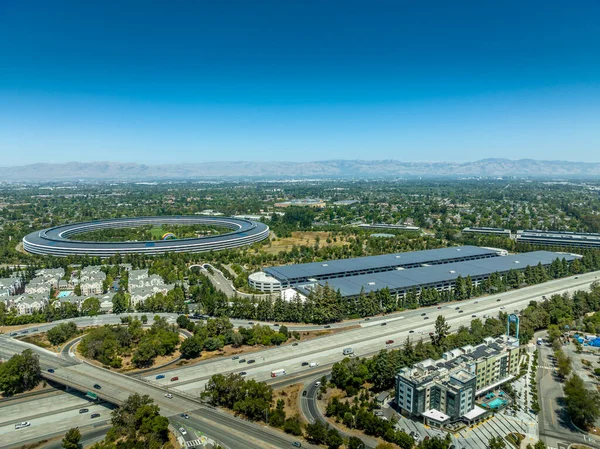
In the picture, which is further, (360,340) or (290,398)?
(360,340)

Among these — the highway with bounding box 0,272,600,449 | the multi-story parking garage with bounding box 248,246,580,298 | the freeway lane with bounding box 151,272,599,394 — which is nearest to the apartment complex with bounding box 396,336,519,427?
the highway with bounding box 0,272,600,449

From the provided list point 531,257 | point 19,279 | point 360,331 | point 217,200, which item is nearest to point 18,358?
point 360,331

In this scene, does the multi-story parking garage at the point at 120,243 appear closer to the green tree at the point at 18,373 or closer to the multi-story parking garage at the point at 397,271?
the multi-story parking garage at the point at 397,271

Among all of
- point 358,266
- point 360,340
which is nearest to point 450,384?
point 360,340

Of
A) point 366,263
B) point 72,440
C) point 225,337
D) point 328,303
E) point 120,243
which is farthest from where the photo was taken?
point 120,243

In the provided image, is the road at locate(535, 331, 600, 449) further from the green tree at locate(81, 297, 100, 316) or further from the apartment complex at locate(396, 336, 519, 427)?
the green tree at locate(81, 297, 100, 316)

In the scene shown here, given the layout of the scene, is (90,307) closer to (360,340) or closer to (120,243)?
(360,340)
